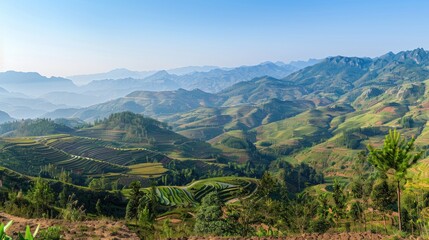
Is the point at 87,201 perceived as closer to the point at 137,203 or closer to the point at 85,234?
the point at 137,203

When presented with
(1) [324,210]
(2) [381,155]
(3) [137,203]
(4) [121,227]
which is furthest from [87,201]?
(2) [381,155]

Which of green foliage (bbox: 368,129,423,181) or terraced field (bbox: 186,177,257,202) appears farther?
terraced field (bbox: 186,177,257,202)

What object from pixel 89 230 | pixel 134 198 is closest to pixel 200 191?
pixel 134 198

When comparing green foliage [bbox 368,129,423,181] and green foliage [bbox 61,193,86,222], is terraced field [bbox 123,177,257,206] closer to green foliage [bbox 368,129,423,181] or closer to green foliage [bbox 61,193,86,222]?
green foliage [bbox 61,193,86,222]

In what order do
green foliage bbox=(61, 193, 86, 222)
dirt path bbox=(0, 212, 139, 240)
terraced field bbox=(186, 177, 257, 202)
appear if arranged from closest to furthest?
dirt path bbox=(0, 212, 139, 240) < green foliage bbox=(61, 193, 86, 222) < terraced field bbox=(186, 177, 257, 202)

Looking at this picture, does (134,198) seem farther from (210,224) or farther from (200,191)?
(200,191)

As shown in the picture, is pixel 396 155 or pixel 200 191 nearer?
pixel 396 155

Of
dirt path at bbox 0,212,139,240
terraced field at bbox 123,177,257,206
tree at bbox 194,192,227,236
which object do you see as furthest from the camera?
terraced field at bbox 123,177,257,206

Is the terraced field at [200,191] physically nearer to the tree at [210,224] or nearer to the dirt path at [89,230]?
the tree at [210,224]

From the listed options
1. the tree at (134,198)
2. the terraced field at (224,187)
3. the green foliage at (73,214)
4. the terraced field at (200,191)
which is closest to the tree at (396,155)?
the green foliage at (73,214)

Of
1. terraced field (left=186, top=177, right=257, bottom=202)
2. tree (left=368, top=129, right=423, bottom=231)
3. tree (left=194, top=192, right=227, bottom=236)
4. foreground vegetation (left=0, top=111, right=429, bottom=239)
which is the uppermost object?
tree (left=368, top=129, right=423, bottom=231)

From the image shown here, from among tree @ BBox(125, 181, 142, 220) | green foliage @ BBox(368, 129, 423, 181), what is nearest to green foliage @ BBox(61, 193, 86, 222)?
tree @ BBox(125, 181, 142, 220)

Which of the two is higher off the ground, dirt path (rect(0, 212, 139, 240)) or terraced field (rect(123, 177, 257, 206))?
dirt path (rect(0, 212, 139, 240))
